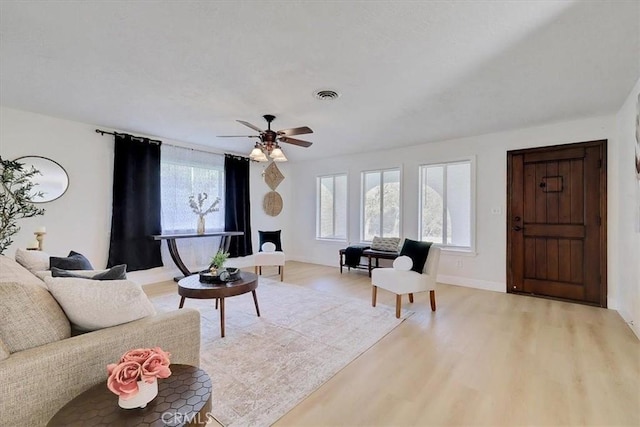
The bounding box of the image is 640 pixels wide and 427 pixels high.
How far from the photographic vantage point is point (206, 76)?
112 inches

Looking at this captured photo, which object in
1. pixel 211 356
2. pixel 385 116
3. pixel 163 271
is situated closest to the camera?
pixel 211 356

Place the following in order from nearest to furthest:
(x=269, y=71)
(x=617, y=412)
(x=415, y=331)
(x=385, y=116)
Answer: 1. (x=617, y=412)
2. (x=269, y=71)
3. (x=415, y=331)
4. (x=385, y=116)

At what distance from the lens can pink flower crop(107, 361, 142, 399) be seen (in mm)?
975

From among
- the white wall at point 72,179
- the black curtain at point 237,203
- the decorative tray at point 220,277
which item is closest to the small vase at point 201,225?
the black curtain at point 237,203

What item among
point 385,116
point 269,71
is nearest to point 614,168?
point 385,116

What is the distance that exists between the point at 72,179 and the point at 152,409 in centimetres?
441

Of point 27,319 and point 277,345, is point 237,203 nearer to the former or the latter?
point 277,345

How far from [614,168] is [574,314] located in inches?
73.0

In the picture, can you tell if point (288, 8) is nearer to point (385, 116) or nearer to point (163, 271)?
point (385, 116)

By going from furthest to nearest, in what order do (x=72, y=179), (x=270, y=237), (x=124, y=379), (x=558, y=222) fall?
1. (x=270, y=237)
2. (x=72, y=179)
3. (x=558, y=222)
4. (x=124, y=379)

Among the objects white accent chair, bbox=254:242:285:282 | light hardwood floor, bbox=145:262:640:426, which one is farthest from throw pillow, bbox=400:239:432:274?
white accent chair, bbox=254:242:285:282

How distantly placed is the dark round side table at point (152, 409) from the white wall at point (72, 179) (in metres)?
3.95

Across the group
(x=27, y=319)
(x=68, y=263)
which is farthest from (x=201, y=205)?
(x=27, y=319)

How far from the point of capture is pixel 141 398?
1006 millimetres
